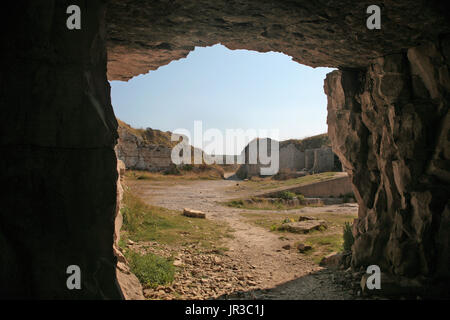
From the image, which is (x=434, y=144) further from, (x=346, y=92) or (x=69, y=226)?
(x=69, y=226)

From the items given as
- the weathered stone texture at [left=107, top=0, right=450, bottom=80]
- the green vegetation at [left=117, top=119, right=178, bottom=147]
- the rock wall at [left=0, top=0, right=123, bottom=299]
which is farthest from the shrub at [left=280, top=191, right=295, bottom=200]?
the green vegetation at [left=117, top=119, right=178, bottom=147]

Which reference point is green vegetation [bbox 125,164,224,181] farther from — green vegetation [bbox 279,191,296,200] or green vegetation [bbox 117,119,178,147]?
green vegetation [bbox 279,191,296,200]

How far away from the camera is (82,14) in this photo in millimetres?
3080

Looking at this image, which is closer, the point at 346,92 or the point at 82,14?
the point at 82,14

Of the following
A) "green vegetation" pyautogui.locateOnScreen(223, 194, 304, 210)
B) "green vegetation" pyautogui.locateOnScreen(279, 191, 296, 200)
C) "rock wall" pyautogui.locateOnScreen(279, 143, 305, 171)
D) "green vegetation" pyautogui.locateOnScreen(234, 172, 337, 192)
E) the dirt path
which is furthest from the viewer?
"rock wall" pyautogui.locateOnScreen(279, 143, 305, 171)

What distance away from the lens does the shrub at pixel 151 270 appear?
515 cm

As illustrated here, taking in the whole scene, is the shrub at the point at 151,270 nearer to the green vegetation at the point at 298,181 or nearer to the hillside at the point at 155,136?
the green vegetation at the point at 298,181

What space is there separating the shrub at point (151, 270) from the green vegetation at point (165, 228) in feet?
6.00

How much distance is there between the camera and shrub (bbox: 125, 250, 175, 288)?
16.9 ft

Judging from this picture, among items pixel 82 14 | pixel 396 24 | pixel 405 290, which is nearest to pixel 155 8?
pixel 82 14

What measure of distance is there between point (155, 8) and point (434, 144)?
423 cm

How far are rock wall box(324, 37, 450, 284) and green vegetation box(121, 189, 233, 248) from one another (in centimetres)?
413
